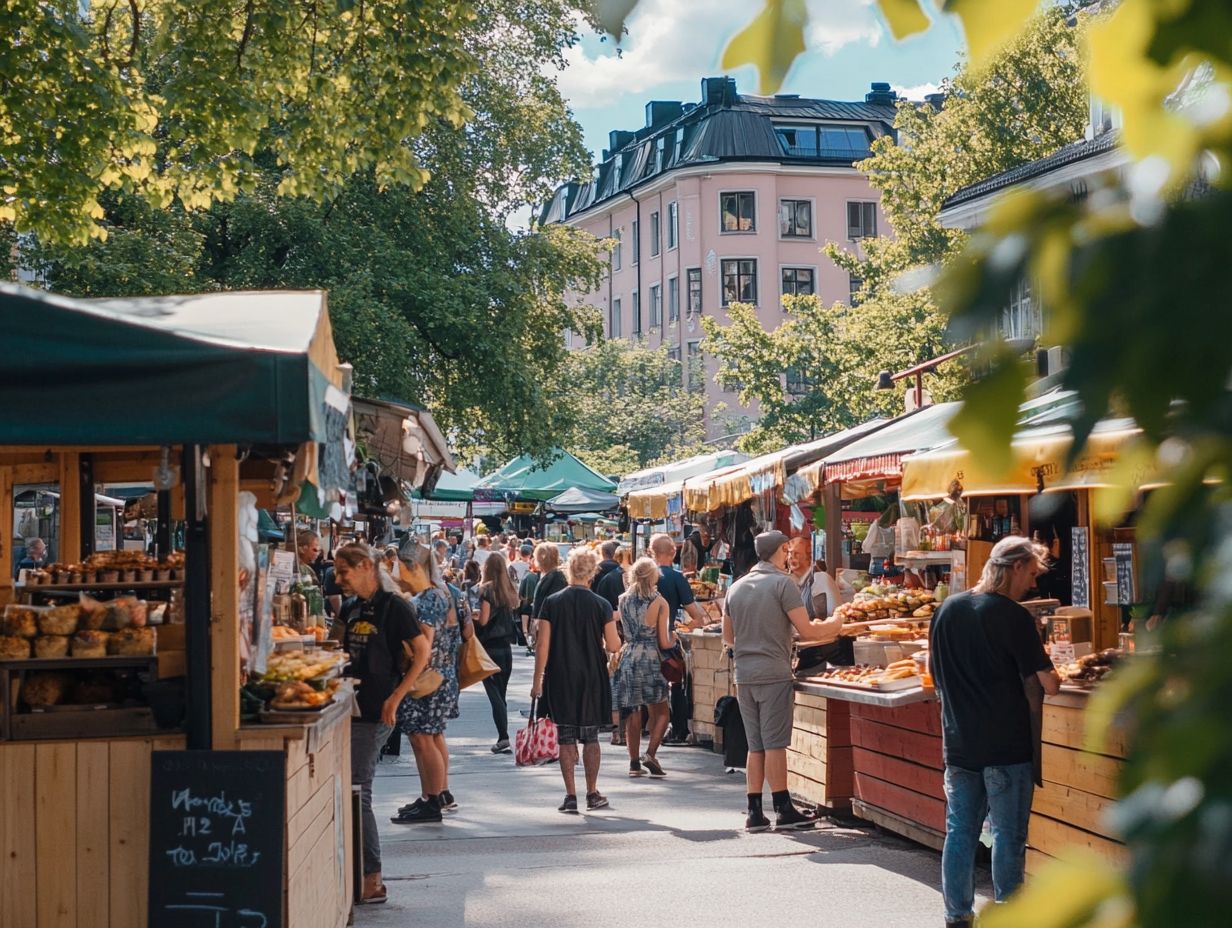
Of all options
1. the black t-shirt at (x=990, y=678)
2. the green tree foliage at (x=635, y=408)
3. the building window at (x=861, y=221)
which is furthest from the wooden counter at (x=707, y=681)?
the building window at (x=861, y=221)

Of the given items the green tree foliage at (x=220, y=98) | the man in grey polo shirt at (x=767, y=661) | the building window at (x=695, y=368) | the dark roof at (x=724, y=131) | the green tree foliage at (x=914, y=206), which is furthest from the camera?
the dark roof at (x=724, y=131)

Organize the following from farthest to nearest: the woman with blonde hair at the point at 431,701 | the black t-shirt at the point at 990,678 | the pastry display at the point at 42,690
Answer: the woman with blonde hair at the point at 431,701, the black t-shirt at the point at 990,678, the pastry display at the point at 42,690

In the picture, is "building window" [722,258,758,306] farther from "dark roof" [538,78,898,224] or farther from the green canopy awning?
the green canopy awning

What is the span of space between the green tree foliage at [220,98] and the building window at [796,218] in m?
52.6

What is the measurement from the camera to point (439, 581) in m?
12.1

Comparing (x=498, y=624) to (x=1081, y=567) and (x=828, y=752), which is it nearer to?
(x=828, y=752)

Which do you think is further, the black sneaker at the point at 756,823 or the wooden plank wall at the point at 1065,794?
the black sneaker at the point at 756,823

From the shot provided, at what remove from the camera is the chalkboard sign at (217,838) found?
585 centimetres

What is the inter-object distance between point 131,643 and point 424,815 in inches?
217

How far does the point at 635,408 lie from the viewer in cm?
6009

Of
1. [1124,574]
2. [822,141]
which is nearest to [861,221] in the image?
[822,141]

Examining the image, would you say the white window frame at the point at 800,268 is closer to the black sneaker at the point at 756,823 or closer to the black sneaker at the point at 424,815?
the black sneaker at the point at 424,815

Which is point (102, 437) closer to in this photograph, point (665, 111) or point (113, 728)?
point (113, 728)

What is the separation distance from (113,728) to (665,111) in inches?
2697
